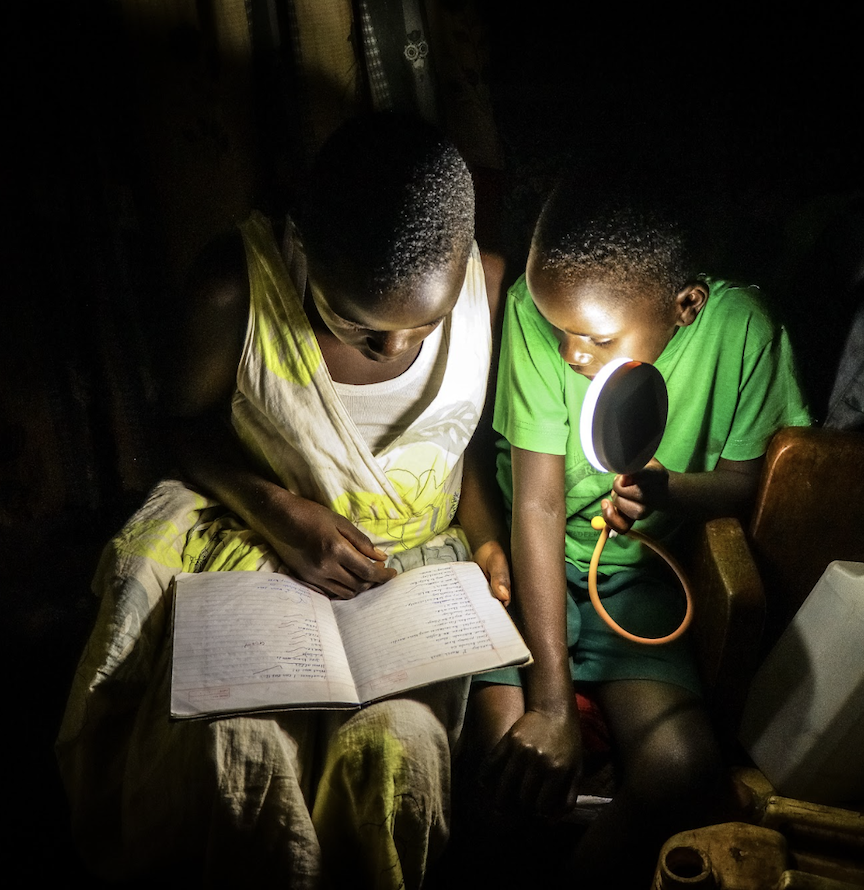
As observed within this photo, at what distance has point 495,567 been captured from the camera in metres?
1.35

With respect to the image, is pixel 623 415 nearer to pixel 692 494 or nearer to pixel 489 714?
pixel 692 494

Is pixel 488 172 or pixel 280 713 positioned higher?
pixel 488 172

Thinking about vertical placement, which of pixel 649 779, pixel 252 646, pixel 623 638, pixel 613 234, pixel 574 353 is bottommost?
pixel 649 779

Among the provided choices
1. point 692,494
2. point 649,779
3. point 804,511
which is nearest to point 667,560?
point 692,494

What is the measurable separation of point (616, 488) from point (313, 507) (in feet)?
1.76

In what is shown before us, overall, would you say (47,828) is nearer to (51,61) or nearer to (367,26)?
(51,61)

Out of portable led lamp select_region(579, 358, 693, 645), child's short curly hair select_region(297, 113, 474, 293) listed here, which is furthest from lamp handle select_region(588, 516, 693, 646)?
child's short curly hair select_region(297, 113, 474, 293)

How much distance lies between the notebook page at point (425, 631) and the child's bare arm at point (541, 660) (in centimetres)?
10

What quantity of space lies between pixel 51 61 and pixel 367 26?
610 mm

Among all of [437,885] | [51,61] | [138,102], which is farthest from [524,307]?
[437,885]

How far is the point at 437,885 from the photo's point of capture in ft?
4.48

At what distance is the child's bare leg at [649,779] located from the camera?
1129 millimetres

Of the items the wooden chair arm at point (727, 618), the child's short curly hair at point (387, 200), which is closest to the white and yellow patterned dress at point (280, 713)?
the child's short curly hair at point (387, 200)

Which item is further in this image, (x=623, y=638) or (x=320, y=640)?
(x=623, y=638)
